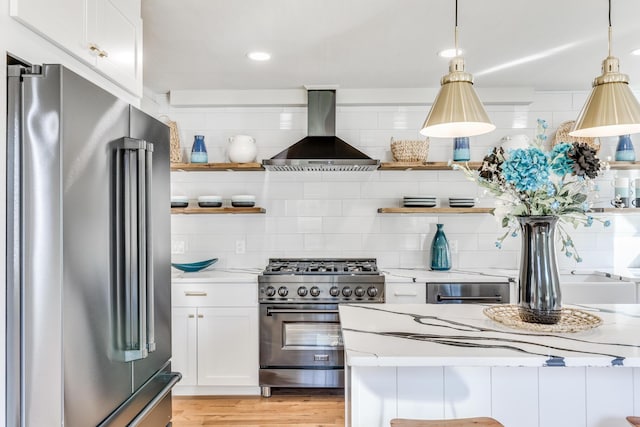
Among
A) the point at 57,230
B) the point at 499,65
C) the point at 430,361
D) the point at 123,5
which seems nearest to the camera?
the point at 57,230

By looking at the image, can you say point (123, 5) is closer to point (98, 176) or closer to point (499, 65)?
point (98, 176)

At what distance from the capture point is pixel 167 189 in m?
1.90

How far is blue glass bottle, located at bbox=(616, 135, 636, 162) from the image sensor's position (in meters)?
3.49

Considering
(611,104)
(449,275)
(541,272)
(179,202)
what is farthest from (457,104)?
(179,202)

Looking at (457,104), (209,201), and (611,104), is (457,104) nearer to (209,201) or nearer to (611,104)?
(611,104)

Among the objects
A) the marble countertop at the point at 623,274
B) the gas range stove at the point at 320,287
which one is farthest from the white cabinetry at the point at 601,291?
the gas range stove at the point at 320,287

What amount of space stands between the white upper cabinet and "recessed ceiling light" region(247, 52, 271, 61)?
915 mm

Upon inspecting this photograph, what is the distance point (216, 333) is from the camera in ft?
10.4

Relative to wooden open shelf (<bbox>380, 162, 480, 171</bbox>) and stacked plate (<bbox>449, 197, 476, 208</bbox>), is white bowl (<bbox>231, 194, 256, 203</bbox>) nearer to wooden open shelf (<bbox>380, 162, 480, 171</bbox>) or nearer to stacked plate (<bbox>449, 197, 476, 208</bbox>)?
wooden open shelf (<bbox>380, 162, 480, 171</bbox>)

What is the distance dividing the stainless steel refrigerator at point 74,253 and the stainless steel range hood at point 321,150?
1786 mm

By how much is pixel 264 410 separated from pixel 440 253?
1771mm

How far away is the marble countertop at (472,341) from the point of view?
128 centimetres

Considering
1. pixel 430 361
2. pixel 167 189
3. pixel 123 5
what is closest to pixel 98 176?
pixel 167 189

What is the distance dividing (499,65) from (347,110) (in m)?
1.22
